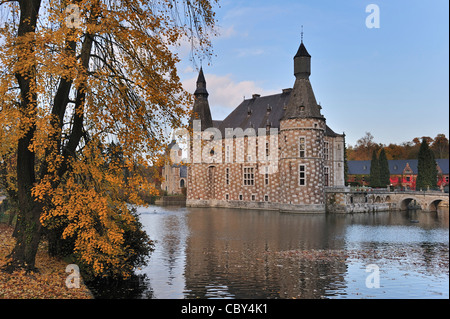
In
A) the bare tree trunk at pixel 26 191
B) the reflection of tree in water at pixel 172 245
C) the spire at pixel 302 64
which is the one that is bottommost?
the reflection of tree in water at pixel 172 245

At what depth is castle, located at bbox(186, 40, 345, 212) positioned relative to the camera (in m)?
38.5

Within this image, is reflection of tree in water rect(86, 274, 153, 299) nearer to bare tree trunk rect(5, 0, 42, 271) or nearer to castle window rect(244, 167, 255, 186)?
bare tree trunk rect(5, 0, 42, 271)

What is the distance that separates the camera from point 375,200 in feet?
147

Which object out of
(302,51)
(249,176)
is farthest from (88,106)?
(249,176)

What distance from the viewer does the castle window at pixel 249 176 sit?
45844 millimetres

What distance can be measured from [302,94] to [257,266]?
89.5 feet

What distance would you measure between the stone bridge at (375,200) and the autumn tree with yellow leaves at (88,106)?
3271 cm

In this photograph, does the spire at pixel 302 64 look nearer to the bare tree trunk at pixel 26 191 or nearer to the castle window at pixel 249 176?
the castle window at pixel 249 176

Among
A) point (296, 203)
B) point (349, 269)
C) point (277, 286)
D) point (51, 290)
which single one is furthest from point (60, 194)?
point (296, 203)

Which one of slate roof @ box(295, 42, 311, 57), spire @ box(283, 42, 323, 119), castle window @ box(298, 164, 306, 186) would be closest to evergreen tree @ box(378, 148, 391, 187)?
spire @ box(283, 42, 323, 119)

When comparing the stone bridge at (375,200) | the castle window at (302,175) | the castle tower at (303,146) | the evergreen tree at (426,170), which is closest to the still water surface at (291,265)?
the castle tower at (303,146)

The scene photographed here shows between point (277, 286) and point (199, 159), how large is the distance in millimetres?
36998

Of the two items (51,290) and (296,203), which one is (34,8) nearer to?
(51,290)

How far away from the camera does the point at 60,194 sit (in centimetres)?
875
